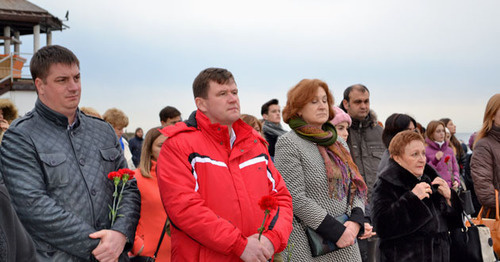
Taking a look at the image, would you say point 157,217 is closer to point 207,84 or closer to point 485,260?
point 207,84

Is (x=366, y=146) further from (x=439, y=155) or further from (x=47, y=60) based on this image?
(x=47, y=60)

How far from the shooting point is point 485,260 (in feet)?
13.9

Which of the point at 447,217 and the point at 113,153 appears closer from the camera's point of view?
the point at 113,153

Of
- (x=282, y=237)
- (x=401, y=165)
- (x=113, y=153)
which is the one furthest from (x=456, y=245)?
(x=113, y=153)

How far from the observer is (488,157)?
5.27 m

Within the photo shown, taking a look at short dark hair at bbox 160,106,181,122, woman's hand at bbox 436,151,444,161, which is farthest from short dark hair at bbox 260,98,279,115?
woman's hand at bbox 436,151,444,161

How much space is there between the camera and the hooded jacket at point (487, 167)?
5145 mm

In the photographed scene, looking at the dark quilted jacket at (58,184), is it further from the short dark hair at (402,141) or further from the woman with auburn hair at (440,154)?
the woman with auburn hair at (440,154)

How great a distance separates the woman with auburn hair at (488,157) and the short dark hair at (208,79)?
11.5 feet

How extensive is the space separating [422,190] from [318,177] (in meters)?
1.10

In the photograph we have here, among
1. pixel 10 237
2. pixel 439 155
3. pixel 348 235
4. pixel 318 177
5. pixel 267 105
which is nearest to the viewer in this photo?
pixel 10 237

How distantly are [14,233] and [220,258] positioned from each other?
1.40m

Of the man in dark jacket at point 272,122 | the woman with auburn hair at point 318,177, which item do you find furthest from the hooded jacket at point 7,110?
the man in dark jacket at point 272,122

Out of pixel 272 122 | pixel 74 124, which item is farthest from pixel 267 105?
pixel 74 124
